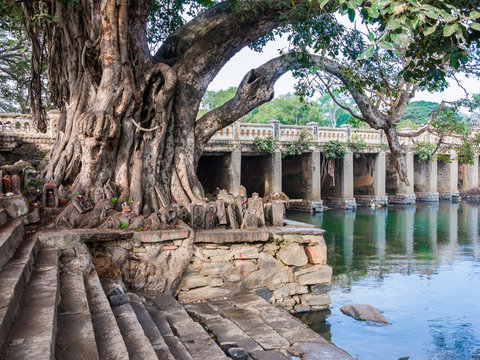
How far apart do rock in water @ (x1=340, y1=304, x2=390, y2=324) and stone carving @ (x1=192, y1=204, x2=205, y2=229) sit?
254 cm

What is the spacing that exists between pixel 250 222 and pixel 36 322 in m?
3.73

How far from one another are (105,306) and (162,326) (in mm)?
800

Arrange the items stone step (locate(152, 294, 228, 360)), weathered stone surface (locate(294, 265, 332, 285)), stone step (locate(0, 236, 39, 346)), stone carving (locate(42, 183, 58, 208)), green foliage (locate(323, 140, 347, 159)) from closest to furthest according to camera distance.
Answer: stone step (locate(0, 236, 39, 346)), stone step (locate(152, 294, 228, 360)), stone carving (locate(42, 183, 58, 208)), weathered stone surface (locate(294, 265, 332, 285)), green foliage (locate(323, 140, 347, 159))

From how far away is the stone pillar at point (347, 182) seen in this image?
63.1 feet

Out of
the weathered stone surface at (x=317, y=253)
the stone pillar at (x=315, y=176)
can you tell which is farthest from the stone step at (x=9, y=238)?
the stone pillar at (x=315, y=176)

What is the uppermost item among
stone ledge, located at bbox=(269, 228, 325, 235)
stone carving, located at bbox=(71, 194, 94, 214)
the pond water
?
stone carving, located at bbox=(71, 194, 94, 214)

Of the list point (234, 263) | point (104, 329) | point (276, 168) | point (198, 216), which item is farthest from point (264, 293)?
point (276, 168)

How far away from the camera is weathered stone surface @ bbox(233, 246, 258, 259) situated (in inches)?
223

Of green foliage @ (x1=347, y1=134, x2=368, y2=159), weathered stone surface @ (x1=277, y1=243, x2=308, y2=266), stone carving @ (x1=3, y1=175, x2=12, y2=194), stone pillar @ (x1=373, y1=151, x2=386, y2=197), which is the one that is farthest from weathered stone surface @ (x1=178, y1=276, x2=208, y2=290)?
stone pillar @ (x1=373, y1=151, x2=386, y2=197)

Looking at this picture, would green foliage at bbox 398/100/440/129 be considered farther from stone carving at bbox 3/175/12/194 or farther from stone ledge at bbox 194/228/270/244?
stone carving at bbox 3/175/12/194

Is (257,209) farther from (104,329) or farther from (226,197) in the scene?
(104,329)

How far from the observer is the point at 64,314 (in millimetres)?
2861

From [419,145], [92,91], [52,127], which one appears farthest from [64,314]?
[419,145]

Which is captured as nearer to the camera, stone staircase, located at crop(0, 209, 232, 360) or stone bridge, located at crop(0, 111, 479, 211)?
stone staircase, located at crop(0, 209, 232, 360)
